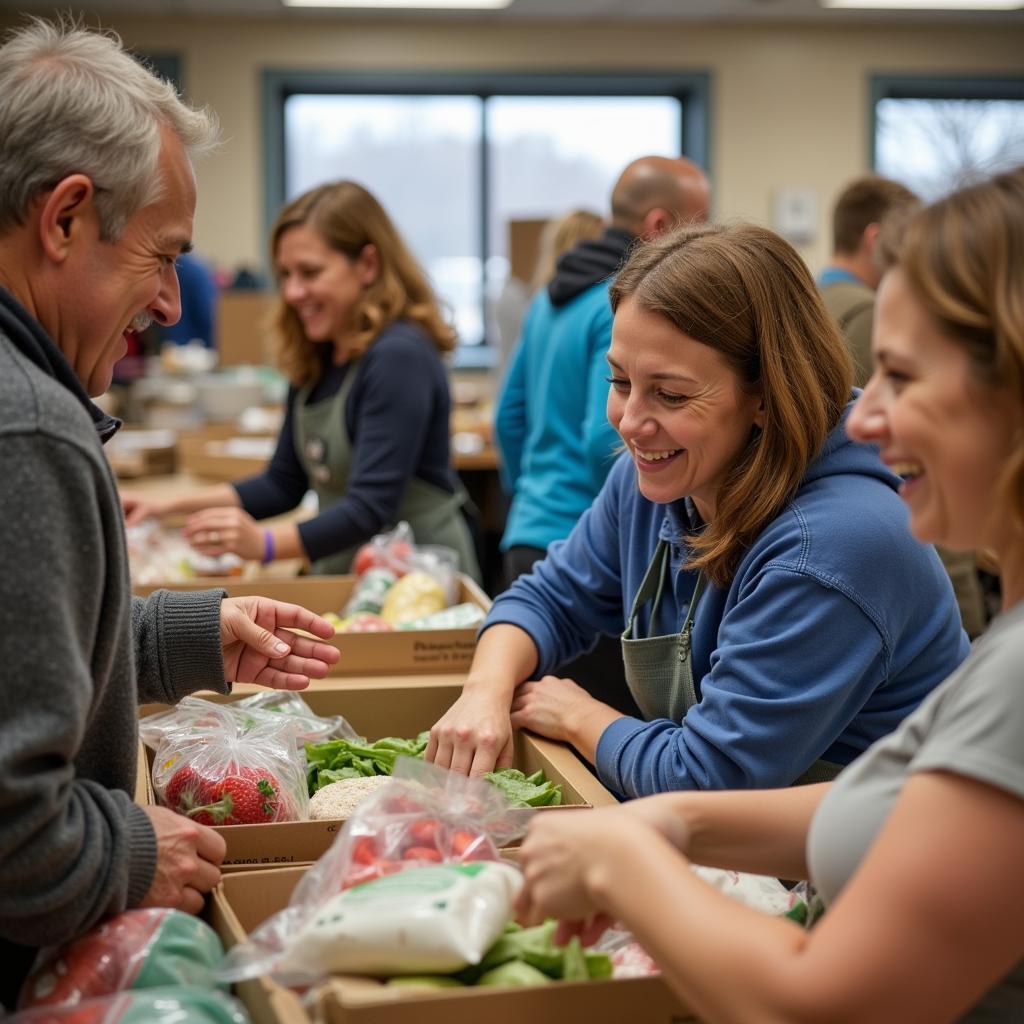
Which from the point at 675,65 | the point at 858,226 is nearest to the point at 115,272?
the point at 858,226

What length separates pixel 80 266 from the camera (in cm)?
124

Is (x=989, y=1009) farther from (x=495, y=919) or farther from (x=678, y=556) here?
(x=678, y=556)

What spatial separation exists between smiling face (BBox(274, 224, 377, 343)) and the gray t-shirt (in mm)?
2210

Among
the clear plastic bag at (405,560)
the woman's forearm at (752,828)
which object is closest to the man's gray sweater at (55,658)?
the woman's forearm at (752,828)

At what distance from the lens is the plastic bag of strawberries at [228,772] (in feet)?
5.08

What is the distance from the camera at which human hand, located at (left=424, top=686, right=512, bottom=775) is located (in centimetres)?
172

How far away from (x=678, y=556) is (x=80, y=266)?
0.90m

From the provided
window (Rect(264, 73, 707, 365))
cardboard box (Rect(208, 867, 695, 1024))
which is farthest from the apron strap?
window (Rect(264, 73, 707, 365))

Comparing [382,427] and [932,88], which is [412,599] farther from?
[932,88]

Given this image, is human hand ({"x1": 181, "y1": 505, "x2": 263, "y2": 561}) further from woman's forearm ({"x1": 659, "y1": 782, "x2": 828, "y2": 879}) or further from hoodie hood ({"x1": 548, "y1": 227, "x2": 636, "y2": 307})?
woman's forearm ({"x1": 659, "y1": 782, "x2": 828, "y2": 879})

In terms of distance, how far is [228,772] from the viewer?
1.58 metres

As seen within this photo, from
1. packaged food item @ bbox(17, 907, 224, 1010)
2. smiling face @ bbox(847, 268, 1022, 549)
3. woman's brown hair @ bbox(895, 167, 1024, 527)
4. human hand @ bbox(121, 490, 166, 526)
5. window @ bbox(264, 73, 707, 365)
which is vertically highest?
window @ bbox(264, 73, 707, 365)

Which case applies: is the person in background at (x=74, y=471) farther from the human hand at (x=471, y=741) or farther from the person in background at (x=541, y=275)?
the person in background at (x=541, y=275)

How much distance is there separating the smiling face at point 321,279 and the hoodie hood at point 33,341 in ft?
6.11
